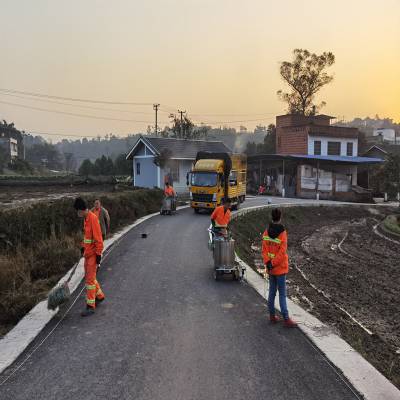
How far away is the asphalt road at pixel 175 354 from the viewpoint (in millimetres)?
5098

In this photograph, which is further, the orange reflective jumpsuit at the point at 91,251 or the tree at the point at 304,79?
the tree at the point at 304,79

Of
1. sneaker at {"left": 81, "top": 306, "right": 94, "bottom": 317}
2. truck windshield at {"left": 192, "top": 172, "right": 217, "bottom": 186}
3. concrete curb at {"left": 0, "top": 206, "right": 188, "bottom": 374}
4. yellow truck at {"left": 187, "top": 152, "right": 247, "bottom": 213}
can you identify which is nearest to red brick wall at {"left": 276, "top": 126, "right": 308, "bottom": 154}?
yellow truck at {"left": 187, "top": 152, "right": 247, "bottom": 213}

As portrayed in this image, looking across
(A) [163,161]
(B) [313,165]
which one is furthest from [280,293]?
(B) [313,165]

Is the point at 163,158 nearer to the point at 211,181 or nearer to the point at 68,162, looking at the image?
the point at 211,181

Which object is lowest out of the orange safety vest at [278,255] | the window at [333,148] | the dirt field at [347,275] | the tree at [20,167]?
the dirt field at [347,275]

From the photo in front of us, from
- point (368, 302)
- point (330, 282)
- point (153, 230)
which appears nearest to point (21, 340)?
point (368, 302)

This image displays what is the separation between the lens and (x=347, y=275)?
15.3 metres

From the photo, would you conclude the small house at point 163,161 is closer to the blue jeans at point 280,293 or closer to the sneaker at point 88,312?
the sneaker at point 88,312

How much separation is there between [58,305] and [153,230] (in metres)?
10.8

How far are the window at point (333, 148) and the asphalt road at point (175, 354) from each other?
43.5 meters

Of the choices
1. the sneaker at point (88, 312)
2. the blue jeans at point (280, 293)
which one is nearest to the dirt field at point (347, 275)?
the blue jeans at point (280, 293)

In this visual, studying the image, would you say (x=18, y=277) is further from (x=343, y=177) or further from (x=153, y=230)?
(x=343, y=177)

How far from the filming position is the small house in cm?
3742

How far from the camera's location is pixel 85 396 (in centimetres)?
494
